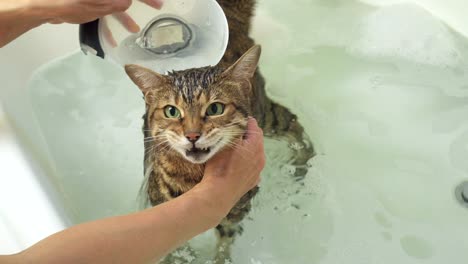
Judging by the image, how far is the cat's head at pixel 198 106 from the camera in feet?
3.12

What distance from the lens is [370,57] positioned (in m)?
1.78

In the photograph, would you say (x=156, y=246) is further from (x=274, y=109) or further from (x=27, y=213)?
(x=274, y=109)

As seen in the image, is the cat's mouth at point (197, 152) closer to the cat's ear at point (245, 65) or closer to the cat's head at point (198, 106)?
the cat's head at point (198, 106)

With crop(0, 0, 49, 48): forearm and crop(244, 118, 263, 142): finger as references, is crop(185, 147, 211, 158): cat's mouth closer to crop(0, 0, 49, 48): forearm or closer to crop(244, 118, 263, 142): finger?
crop(244, 118, 263, 142): finger

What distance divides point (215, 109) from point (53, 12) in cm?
40

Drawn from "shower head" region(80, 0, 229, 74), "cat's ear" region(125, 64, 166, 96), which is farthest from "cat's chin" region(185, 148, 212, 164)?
"shower head" region(80, 0, 229, 74)

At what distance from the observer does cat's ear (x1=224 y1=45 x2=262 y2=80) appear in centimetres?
96

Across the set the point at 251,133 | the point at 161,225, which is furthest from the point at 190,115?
the point at 161,225

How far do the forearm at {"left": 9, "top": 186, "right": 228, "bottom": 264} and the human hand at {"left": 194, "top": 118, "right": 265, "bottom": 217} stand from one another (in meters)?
0.03

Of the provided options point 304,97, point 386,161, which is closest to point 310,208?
point 386,161

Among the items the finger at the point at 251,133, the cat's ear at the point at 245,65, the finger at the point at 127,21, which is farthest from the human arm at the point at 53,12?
the finger at the point at 251,133

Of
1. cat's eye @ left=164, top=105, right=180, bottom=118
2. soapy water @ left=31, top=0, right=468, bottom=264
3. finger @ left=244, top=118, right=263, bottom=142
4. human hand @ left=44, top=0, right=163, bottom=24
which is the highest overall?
human hand @ left=44, top=0, right=163, bottom=24

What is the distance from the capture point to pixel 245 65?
3.26ft

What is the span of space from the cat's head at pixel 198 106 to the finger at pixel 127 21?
162 mm
